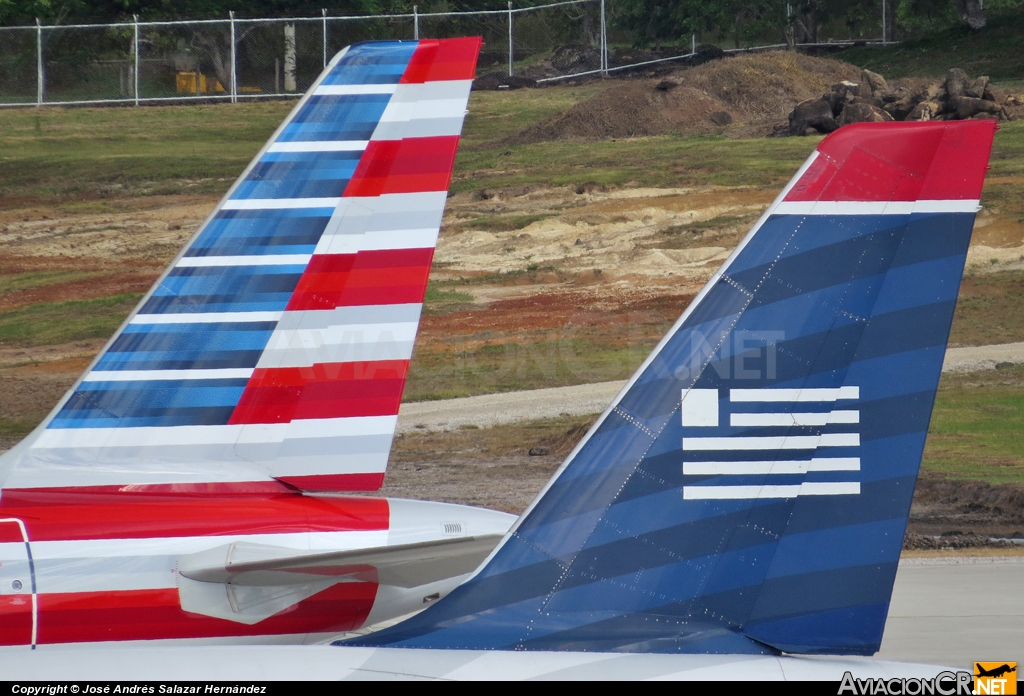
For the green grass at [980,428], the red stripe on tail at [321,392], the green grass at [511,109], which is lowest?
the green grass at [980,428]

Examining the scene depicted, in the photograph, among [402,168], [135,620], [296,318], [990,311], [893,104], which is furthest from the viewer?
[893,104]

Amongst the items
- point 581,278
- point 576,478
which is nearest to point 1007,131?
point 581,278

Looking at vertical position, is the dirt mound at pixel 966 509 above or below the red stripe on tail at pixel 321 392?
below

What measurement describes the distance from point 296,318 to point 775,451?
238cm

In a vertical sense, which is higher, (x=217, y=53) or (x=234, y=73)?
(x=217, y=53)

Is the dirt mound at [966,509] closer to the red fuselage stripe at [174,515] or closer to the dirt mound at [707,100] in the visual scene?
the red fuselage stripe at [174,515]

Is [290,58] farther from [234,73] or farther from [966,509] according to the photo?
[966,509]

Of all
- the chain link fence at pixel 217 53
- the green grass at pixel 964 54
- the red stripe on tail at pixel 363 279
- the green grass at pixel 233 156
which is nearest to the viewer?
the red stripe on tail at pixel 363 279

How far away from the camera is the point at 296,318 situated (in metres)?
4.30

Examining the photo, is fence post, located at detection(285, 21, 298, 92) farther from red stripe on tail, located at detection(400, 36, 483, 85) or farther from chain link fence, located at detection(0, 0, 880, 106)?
red stripe on tail, located at detection(400, 36, 483, 85)

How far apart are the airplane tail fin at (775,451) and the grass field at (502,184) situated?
728 centimetres

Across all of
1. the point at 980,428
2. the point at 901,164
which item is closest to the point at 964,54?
the point at 980,428

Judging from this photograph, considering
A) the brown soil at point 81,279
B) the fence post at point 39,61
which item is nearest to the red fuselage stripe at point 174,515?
the brown soil at point 81,279

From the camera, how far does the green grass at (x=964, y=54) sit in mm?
18703
